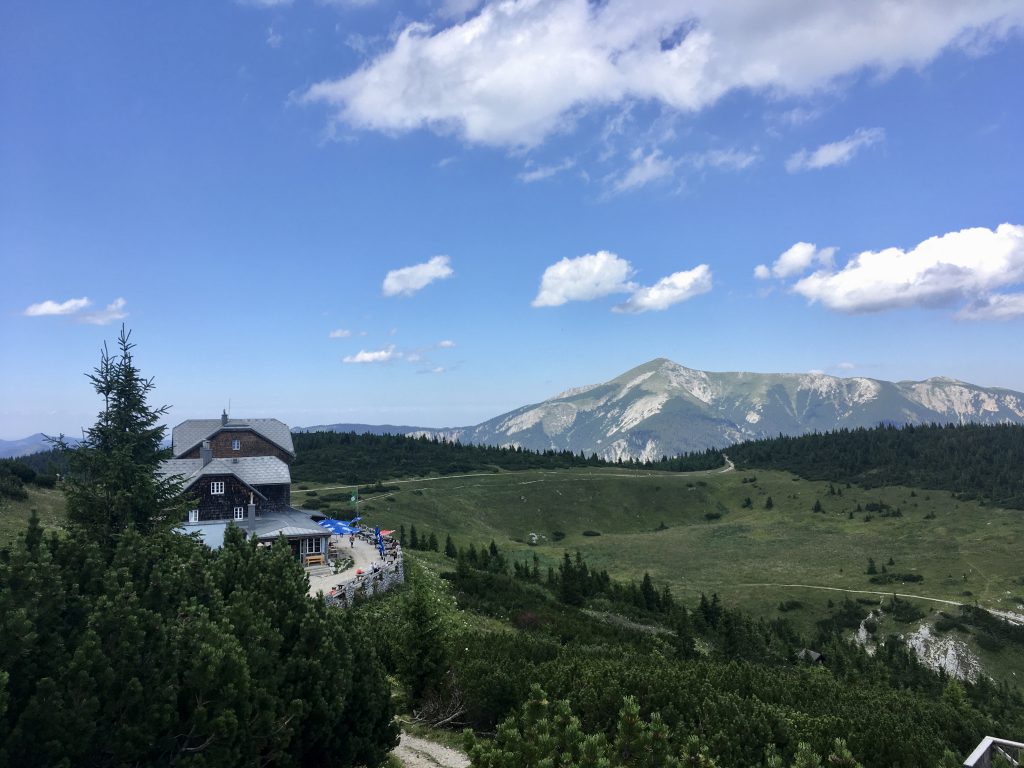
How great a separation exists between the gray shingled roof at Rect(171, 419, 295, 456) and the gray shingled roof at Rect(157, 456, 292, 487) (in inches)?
333

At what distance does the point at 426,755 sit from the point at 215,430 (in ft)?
159

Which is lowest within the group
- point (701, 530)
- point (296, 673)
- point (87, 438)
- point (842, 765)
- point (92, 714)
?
point (701, 530)

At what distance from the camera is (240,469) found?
46.8 m

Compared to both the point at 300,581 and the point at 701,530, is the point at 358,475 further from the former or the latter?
the point at 300,581

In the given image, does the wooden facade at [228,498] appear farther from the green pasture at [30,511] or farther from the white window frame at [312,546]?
the green pasture at [30,511]

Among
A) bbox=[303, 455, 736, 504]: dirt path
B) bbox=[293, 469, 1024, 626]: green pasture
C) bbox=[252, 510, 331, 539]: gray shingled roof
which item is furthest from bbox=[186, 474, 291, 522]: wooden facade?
bbox=[303, 455, 736, 504]: dirt path

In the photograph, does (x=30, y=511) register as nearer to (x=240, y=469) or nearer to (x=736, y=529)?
(x=240, y=469)

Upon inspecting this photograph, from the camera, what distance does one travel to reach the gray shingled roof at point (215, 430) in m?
55.5

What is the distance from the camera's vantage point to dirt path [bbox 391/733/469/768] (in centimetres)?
1453

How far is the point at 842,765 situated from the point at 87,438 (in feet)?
83.8

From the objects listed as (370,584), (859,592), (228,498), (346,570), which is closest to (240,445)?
(228,498)

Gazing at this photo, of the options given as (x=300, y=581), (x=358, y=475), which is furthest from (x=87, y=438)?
(x=358, y=475)

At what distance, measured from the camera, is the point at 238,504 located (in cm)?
4559

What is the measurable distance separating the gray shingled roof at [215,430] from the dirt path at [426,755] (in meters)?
46.1
